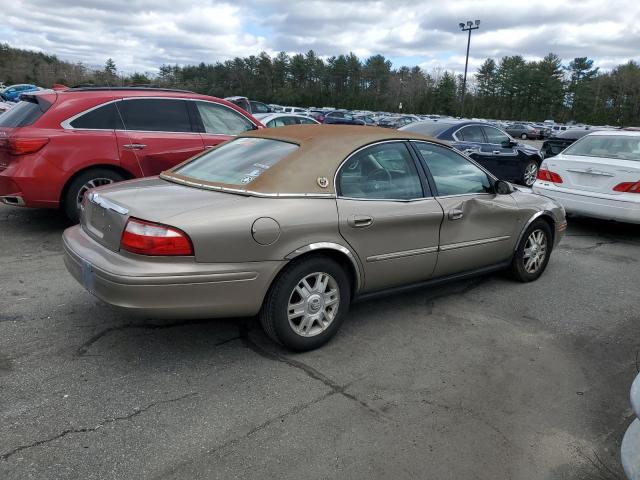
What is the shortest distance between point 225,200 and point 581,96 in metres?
85.4

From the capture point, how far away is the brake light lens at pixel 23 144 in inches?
227

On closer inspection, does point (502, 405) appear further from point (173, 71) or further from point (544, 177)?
point (173, 71)

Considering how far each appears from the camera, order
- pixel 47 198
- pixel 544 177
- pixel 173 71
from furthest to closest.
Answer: pixel 173 71 → pixel 544 177 → pixel 47 198

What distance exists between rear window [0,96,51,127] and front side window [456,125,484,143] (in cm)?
718

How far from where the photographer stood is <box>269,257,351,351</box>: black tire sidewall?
3.40 metres

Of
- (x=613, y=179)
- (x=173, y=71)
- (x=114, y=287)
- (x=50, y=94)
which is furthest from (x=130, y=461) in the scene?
(x=173, y=71)

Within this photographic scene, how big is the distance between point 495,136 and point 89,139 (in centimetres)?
812

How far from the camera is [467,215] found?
14.7ft

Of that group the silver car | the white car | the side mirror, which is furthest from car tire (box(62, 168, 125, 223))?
the white car

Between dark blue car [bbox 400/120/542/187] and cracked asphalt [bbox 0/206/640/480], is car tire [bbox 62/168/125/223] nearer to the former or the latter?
cracked asphalt [bbox 0/206/640/480]

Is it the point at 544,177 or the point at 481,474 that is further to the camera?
the point at 544,177

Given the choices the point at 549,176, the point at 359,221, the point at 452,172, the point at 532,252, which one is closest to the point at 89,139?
the point at 359,221

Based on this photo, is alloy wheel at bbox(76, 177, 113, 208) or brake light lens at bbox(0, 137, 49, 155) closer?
brake light lens at bbox(0, 137, 49, 155)

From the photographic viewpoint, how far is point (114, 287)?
3.09 metres
